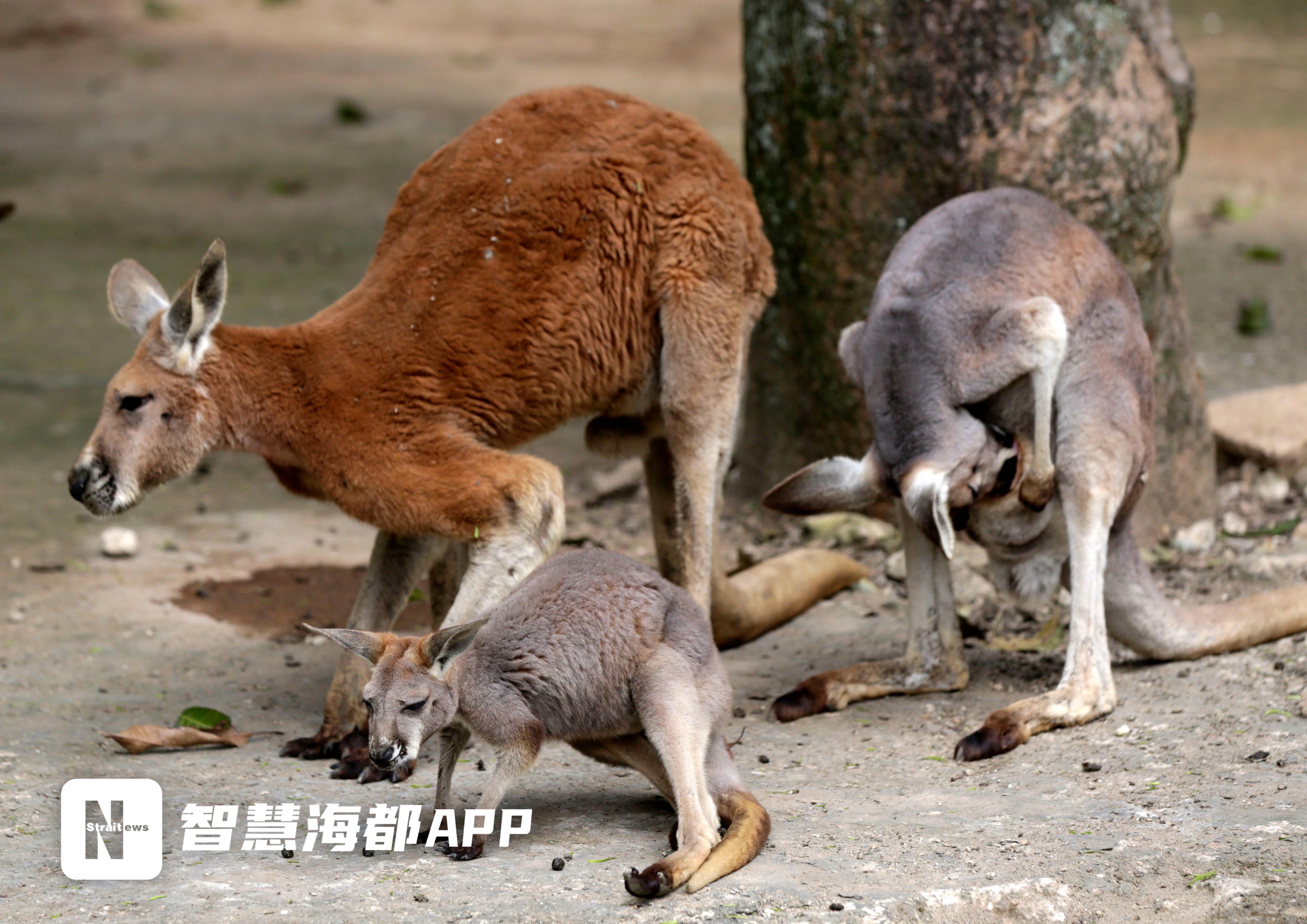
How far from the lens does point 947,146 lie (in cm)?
578

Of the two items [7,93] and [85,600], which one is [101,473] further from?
[7,93]

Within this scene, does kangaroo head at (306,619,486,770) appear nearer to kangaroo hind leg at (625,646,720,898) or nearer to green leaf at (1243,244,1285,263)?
kangaroo hind leg at (625,646,720,898)

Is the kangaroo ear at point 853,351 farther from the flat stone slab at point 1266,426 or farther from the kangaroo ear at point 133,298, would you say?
the flat stone slab at point 1266,426

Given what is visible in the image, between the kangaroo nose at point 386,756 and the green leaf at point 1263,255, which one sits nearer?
the kangaroo nose at point 386,756

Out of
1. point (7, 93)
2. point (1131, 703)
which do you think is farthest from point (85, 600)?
point (7, 93)

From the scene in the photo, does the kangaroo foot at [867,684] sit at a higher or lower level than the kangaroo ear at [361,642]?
lower

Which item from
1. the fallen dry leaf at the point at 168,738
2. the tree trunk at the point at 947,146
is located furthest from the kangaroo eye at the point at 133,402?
the tree trunk at the point at 947,146

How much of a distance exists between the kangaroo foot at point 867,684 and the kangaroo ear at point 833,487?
544 mm

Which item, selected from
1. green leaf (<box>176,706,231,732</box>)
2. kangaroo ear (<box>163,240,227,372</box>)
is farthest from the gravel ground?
kangaroo ear (<box>163,240,227,372</box>)

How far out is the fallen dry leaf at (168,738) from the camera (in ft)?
14.4

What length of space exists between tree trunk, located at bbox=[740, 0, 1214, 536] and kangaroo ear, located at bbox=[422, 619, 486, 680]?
3.04 m

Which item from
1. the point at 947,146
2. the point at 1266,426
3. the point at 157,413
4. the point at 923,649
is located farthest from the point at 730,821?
the point at 1266,426

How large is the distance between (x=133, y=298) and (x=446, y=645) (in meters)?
1.88

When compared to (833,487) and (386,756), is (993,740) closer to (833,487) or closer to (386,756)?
(833,487)
